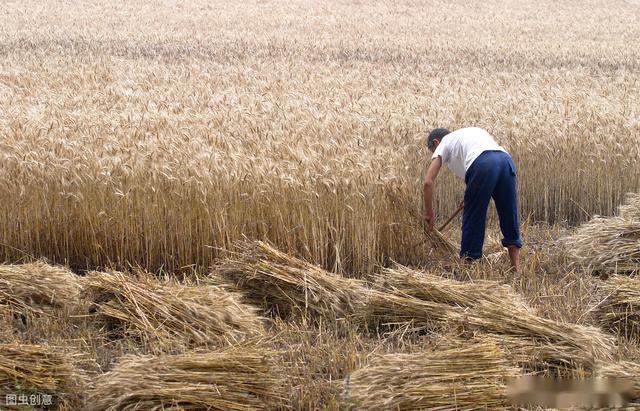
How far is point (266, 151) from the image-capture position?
732 cm

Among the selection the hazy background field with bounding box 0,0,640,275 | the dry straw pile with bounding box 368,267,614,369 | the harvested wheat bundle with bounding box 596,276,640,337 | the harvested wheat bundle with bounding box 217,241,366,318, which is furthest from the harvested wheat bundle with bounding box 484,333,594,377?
the hazy background field with bounding box 0,0,640,275

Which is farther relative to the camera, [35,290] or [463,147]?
[463,147]

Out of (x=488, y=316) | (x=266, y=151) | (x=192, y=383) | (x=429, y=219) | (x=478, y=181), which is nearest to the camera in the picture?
(x=192, y=383)

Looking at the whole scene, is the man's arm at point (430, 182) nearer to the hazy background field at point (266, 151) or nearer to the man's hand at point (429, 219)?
the man's hand at point (429, 219)

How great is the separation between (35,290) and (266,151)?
8.11 feet

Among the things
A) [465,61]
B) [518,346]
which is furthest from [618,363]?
[465,61]

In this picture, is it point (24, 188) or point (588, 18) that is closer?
point (24, 188)

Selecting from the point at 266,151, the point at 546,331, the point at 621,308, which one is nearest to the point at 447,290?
the point at 546,331

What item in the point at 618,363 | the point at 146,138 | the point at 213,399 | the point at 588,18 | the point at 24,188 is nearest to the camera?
the point at 213,399

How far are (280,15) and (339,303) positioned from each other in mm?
23567

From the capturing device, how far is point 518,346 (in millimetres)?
4848

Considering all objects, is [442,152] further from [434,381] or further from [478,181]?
[434,381]

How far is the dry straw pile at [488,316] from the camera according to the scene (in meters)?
4.82

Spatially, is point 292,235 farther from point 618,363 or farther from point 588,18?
point 588,18
